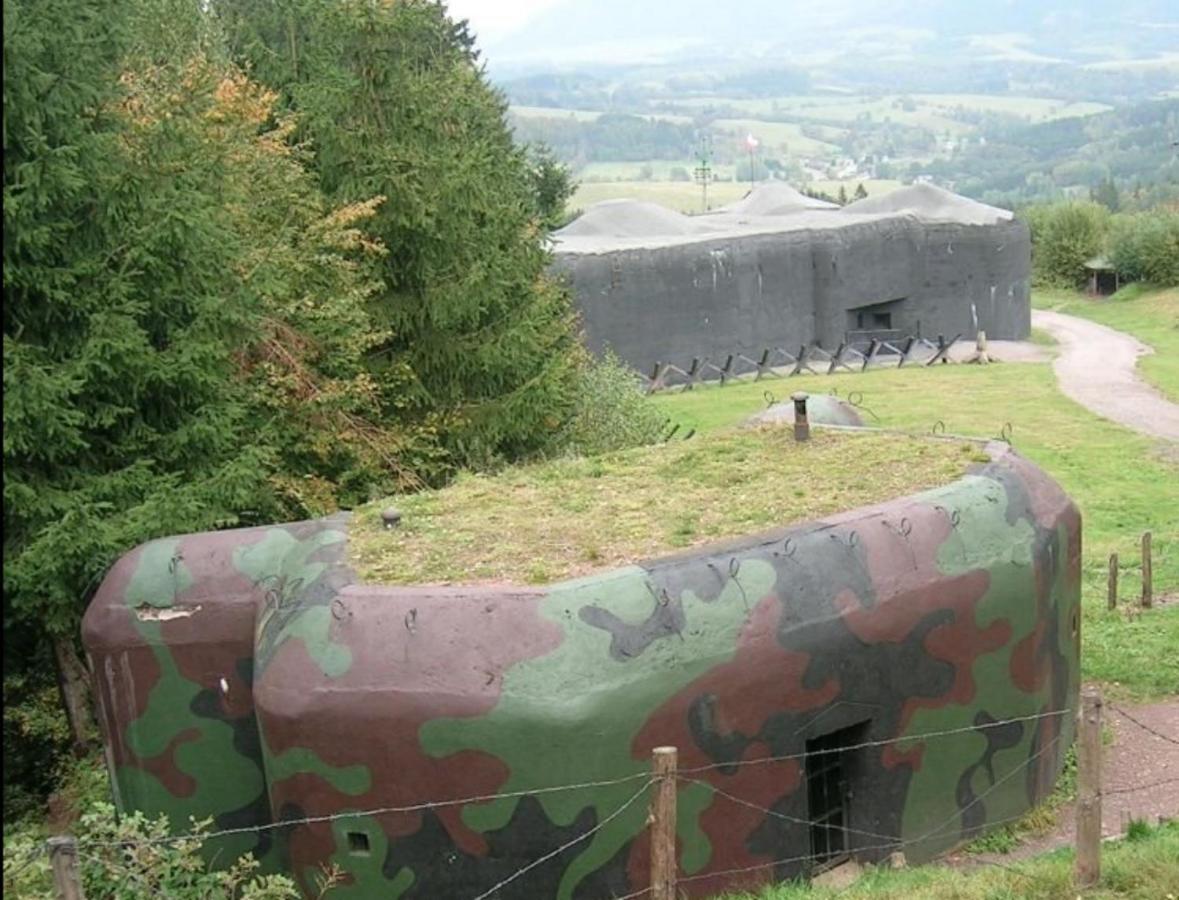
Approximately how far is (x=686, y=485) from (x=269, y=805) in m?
4.35

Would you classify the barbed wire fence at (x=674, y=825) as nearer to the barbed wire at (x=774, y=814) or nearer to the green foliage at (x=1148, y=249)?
the barbed wire at (x=774, y=814)

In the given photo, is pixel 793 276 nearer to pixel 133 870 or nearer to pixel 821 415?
pixel 821 415

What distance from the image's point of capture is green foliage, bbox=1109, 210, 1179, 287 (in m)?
50.6

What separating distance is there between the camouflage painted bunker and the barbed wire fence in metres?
26.0

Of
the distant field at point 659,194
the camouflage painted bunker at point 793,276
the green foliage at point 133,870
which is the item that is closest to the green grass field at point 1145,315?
the camouflage painted bunker at point 793,276

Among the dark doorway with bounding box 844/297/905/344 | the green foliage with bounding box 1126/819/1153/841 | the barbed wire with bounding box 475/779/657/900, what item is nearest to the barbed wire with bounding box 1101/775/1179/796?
the green foliage with bounding box 1126/819/1153/841

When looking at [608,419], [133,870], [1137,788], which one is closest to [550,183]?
[608,419]

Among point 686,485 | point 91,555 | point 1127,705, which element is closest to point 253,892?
point 91,555

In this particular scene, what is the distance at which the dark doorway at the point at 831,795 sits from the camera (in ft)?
35.5

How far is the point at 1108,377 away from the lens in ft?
118

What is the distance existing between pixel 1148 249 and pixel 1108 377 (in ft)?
57.0

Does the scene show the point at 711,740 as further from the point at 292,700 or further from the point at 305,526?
the point at 305,526

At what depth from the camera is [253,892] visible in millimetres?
8562

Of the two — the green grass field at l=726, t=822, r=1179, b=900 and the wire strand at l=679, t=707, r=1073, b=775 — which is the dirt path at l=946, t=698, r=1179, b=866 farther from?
the green grass field at l=726, t=822, r=1179, b=900
